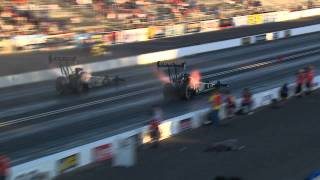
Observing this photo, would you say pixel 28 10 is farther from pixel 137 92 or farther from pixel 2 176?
pixel 2 176

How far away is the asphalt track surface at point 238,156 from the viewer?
47.4 ft

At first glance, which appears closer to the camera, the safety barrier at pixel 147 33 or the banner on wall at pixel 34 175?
the banner on wall at pixel 34 175

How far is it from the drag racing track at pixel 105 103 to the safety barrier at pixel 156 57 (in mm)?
990

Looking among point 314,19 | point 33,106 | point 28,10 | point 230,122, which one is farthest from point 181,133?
point 314,19

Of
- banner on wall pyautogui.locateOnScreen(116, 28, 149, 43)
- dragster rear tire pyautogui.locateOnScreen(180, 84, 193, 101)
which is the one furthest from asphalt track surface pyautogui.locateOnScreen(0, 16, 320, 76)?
dragster rear tire pyautogui.locateOnScreen(180, 84, 193, 101)

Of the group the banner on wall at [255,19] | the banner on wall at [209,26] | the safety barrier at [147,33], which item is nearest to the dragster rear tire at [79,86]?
the safety barrier at [147,33]

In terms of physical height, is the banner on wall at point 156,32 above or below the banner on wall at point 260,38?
above

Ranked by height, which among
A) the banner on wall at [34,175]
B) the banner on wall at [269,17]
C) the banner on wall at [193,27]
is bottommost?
the banner on wall at [269,17]

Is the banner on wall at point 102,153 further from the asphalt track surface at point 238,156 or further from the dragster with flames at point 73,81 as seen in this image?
the dragster with flames at point 73,81

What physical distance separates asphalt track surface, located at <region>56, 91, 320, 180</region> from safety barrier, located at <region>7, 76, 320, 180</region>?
267 mm

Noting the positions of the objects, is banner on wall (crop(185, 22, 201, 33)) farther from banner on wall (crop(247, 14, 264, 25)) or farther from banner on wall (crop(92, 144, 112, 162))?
banner on wall (crop(92, 144, 112, 162))

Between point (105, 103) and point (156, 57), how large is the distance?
14.7 meters

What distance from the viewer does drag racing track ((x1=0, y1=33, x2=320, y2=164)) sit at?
62.2 ft

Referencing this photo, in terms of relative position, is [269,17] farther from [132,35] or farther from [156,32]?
[132,35]
